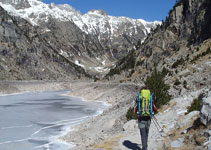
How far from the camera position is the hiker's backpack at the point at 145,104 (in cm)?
875

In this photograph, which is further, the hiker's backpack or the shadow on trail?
the shadow on trail

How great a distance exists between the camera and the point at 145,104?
8766 millimetres

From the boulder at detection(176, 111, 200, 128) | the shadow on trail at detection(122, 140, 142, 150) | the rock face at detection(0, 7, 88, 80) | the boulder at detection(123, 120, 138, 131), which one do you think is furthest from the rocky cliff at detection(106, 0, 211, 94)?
the rock face at detection(0, 7, 88, 80)

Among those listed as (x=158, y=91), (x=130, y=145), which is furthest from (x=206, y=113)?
(x=158, y=91)

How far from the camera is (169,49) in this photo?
184ft

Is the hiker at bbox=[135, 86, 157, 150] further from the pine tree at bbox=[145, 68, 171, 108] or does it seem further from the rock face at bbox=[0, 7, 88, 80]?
the rock face at bbox=[0, 7, 88, 80]

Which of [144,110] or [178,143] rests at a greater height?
[144,110]

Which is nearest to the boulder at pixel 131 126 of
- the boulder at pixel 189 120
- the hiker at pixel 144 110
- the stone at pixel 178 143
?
the boulder at pixel 189 120

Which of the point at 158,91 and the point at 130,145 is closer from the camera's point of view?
the point at 130,145

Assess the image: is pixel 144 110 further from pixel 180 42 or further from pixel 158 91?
pixel 180 42

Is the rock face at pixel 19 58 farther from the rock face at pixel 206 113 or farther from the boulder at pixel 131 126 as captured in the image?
the rock face at pixel 206 113

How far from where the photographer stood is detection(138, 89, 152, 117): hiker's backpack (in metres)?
8.75

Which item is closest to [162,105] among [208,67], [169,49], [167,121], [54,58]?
[167,121]

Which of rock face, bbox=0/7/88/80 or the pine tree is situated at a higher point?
rock face, bbox=0/7/88/80
